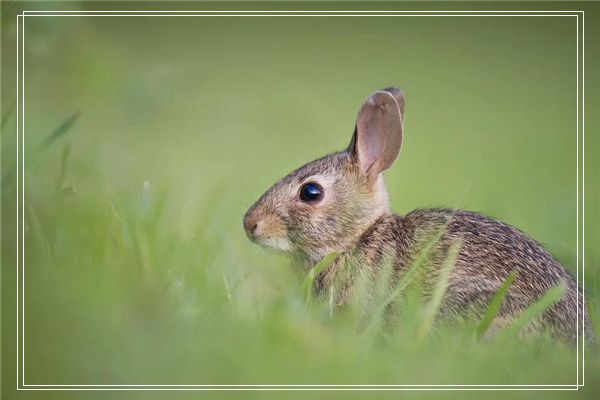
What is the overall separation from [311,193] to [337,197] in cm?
12

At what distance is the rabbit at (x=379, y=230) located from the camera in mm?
4531

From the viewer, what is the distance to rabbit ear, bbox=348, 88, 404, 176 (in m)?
4.91

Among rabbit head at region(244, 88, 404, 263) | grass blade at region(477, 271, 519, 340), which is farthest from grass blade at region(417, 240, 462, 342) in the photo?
rabbit head at region(244, 88, 404, 263)

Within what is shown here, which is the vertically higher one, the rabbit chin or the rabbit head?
the rabbit head

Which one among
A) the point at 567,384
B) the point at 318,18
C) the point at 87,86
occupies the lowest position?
the point at 567,384

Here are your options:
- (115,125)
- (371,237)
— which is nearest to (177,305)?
(371,237)

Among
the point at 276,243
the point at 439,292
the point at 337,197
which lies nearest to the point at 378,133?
the point at 337,197

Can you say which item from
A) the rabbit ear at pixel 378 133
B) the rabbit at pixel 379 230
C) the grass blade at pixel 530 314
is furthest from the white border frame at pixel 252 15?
the rabbit ear at pixel 378 133

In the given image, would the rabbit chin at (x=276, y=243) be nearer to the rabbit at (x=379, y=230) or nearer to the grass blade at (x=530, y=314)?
the rabbit at (x=379, y=230)

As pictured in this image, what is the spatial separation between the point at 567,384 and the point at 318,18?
2136 millimetres

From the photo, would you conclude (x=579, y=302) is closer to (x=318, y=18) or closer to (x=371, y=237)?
(x=371, y=237)

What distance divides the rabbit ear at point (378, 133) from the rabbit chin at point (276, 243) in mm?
519

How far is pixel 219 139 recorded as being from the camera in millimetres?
7211

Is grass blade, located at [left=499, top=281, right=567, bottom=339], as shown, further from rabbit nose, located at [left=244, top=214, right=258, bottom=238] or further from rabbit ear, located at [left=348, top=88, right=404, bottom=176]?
rabbit nose, located at [left=244, top=214, right=258, bottom=238]
